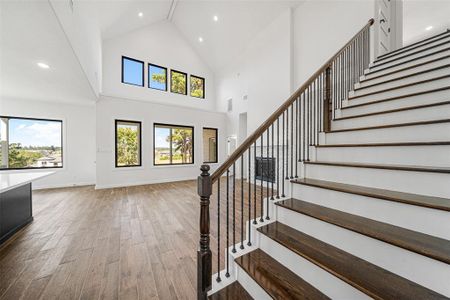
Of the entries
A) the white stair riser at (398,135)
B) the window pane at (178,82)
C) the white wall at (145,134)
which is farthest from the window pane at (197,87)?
the white stair riser at (398,135)

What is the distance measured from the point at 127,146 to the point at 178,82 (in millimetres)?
3528

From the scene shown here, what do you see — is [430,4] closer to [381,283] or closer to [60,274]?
[381,283]

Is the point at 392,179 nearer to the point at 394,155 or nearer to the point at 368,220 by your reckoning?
the point at 394,155

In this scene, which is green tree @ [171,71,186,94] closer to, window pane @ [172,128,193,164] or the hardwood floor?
window pane @ [172,128,193,164]

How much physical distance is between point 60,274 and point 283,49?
6549 millimetres

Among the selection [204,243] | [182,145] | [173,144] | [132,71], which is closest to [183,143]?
[182,145]

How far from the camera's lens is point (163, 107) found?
6789mm

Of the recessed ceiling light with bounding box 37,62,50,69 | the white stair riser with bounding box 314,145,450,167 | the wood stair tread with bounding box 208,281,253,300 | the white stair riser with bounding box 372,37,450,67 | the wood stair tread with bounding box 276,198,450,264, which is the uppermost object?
the white stair riser with bounding box 372,37,450,67

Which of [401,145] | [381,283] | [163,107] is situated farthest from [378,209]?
[163,107]

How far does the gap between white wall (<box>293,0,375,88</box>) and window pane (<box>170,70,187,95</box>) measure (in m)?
4.77

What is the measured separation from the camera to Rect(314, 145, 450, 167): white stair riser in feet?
4.60

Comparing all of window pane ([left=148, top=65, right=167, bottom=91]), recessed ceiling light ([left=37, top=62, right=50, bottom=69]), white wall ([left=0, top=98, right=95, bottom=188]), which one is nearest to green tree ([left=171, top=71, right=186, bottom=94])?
window pane ([left=148, top=65, right=167, bottom=91])

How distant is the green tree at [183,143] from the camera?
7.28m

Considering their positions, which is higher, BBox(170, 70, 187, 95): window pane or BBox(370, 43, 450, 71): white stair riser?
BBox(170, 70, 187, 95): window pane
